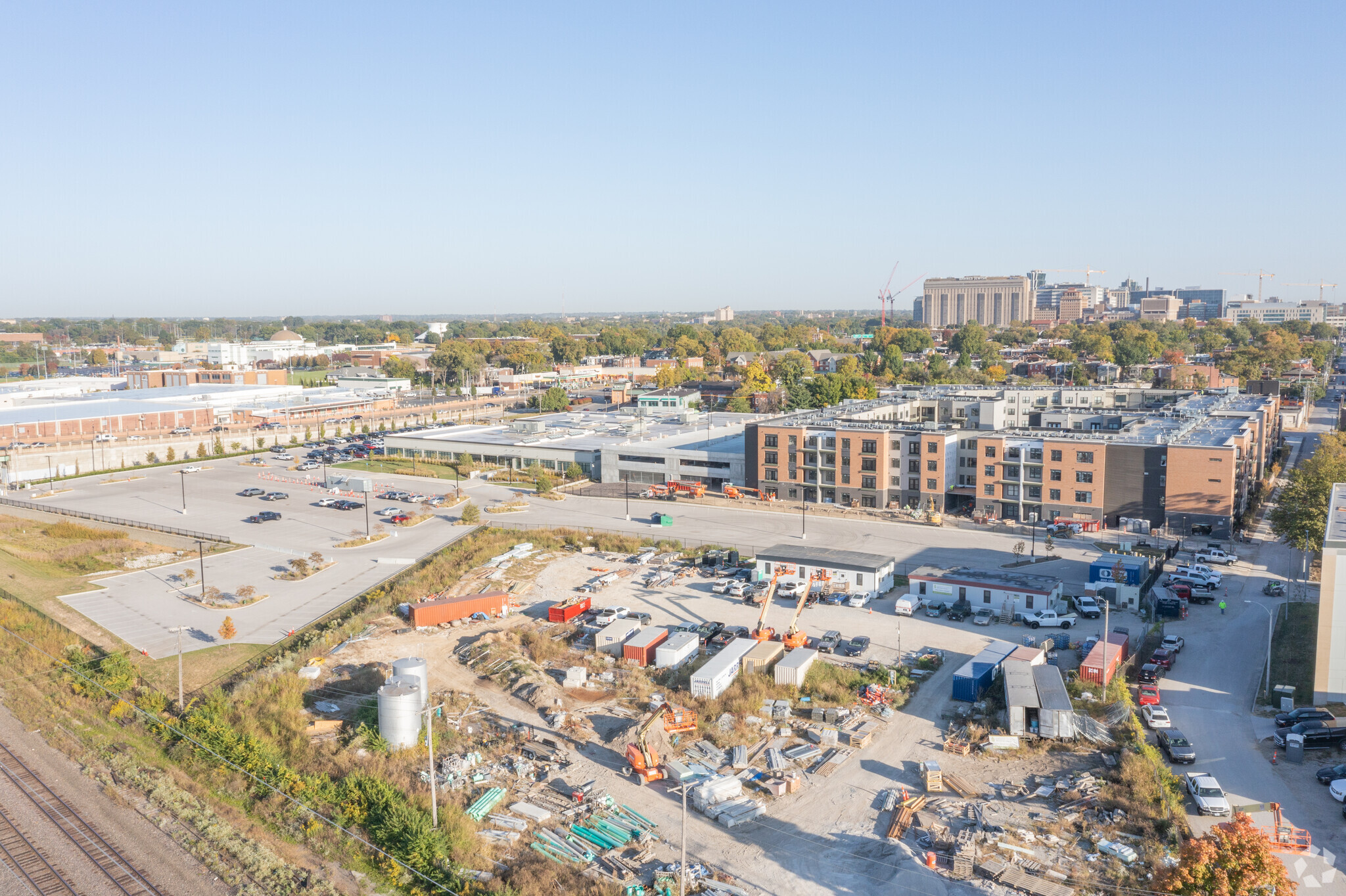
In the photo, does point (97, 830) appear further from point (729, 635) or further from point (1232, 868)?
point (1232, 868)

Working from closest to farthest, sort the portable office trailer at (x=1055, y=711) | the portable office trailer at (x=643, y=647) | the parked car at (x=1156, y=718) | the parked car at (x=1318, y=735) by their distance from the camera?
the parked car at (x=1318, y=735)
the portable office trailer at (x=1055, y=711)
the parked car at (x=1156, y=718)
the portable office trailer at (x=643, y=647)

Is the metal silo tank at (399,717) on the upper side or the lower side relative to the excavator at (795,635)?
upper

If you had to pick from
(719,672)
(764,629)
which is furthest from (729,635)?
(719,672)

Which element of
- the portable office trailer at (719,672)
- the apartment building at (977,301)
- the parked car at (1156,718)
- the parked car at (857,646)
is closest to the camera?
the parked car at (1156,718)

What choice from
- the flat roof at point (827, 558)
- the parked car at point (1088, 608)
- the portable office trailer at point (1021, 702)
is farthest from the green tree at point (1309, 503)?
the portable office trailer at point (1021, 702)

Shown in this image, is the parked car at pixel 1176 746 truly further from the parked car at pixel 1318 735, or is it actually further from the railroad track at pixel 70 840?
the railroad track at pixel 70 840
